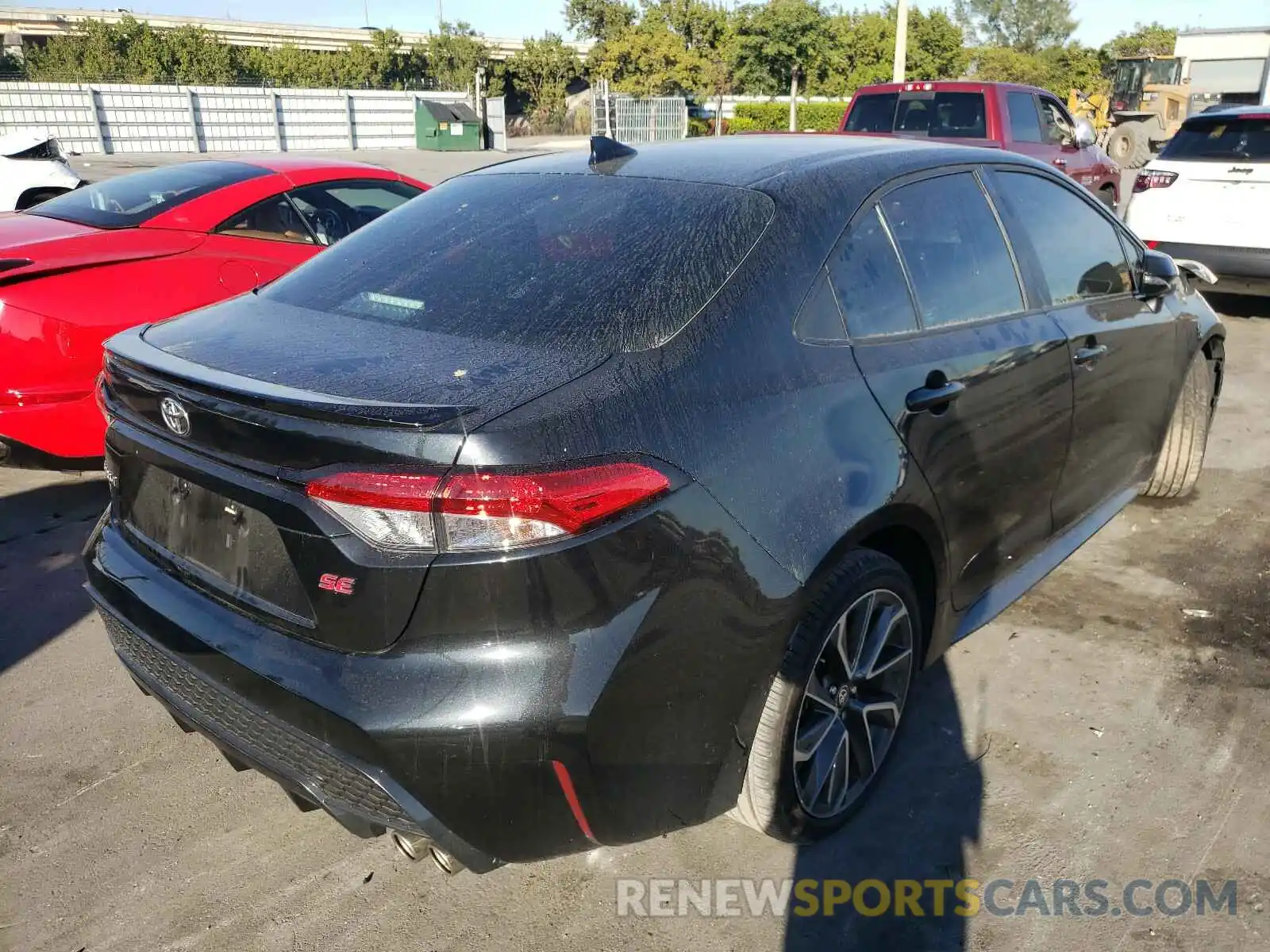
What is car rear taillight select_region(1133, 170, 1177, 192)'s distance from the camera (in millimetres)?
8438

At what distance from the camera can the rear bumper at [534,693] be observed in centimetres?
191

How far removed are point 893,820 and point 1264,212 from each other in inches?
282

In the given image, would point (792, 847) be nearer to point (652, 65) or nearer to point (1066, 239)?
point (1066, 239)

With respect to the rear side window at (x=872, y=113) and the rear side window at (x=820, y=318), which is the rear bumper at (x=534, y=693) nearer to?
the rear side window at (x=820, y=318)

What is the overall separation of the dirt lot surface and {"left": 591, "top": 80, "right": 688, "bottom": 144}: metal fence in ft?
91.3

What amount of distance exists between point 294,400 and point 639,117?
31.8m

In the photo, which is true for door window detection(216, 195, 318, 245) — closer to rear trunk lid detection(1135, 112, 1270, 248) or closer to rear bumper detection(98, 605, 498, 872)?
rear bumper detection(98, 605, 498, 872)

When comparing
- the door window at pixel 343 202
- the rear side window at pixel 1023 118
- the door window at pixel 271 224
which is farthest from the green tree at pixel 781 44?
the door window at pixel 271 224

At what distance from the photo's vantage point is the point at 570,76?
48.5 metres

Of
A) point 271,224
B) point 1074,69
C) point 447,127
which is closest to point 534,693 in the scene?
point 271,224

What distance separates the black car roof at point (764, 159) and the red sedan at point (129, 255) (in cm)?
214

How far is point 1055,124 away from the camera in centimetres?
1179

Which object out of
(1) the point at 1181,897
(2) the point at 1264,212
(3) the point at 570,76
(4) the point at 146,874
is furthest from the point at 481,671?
(3) the point at 570,76

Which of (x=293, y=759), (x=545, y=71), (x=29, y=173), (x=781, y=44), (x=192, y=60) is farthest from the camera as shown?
(x=545, y=71)
